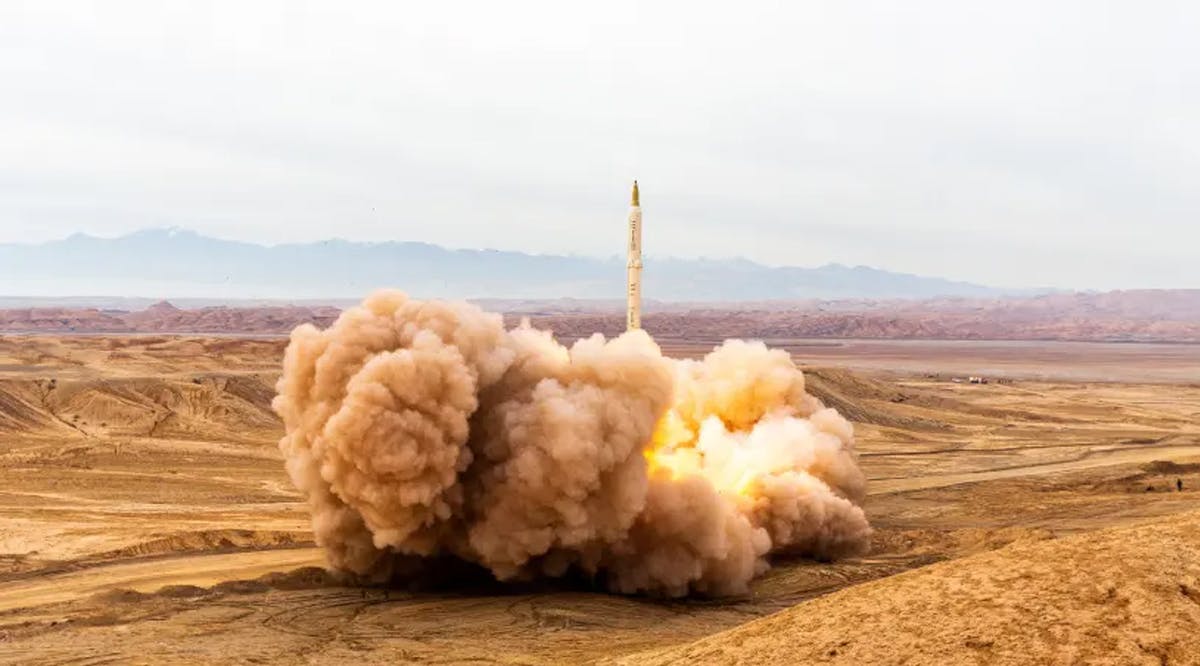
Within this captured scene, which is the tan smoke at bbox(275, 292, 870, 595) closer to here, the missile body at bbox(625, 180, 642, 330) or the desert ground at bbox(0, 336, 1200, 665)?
the desert ground at bbox(0, 336, 1200, 665)

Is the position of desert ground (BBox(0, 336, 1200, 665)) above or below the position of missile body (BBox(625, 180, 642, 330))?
below

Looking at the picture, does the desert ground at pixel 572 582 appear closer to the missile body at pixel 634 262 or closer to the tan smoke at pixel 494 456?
the tan smoke at pixel 494 456

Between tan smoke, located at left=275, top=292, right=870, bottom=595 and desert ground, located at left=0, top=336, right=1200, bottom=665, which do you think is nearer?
desert ground, located at left=0, top=336, right=1200, bottom=665

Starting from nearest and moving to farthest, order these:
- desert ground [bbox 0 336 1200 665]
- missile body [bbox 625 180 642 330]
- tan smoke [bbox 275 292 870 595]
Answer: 1. desert ground [bbox 0 336 1200 665]
2. tan smoke [bbox 275 292 870 595]
3. missile body [bbox 625 180 642 330]

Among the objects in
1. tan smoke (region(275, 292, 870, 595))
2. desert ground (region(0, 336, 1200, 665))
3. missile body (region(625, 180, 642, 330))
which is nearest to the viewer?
desert ground (region(0, 336, 1200, 665))

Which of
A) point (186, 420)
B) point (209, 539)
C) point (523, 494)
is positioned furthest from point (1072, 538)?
point (186, 420)

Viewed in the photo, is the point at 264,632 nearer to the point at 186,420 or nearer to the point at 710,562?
the point at 710,562

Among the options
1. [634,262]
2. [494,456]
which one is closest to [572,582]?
[494,456]

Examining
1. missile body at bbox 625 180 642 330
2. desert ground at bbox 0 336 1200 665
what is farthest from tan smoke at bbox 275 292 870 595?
missile body at bbox 625 180 642 330
